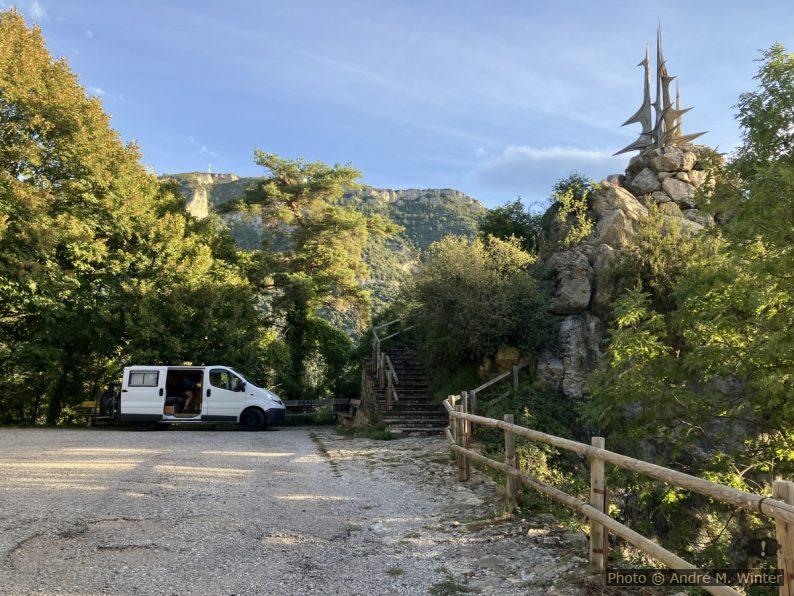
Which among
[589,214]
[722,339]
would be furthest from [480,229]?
[722,339]

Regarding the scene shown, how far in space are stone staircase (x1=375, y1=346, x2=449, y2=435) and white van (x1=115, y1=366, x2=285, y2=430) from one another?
4006 mm

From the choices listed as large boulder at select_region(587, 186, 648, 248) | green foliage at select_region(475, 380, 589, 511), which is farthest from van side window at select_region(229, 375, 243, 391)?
large boulder at select_region(587, 186, 648, 248)

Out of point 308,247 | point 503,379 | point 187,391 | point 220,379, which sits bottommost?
point 187,391

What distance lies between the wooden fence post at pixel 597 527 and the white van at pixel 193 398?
1424cm

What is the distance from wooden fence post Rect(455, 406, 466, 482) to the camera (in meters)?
8.02

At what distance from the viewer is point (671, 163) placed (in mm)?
21766

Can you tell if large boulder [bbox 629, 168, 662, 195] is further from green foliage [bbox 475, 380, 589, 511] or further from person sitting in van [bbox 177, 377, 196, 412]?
person sitting in van [bbox 177, 377, 196, 412]

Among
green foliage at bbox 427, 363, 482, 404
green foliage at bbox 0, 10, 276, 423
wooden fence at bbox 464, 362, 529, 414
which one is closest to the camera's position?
wooden fence at bbox 464, 362, 529, 414

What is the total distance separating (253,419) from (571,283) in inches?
448

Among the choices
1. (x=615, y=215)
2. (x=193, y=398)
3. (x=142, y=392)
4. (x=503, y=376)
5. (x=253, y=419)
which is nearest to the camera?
(x=503, y=376)

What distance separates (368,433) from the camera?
1470 centimetres

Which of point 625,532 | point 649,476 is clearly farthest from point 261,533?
point 649,476

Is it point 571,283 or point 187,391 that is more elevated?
point 571,283

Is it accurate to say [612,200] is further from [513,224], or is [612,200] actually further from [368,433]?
[368,433]
